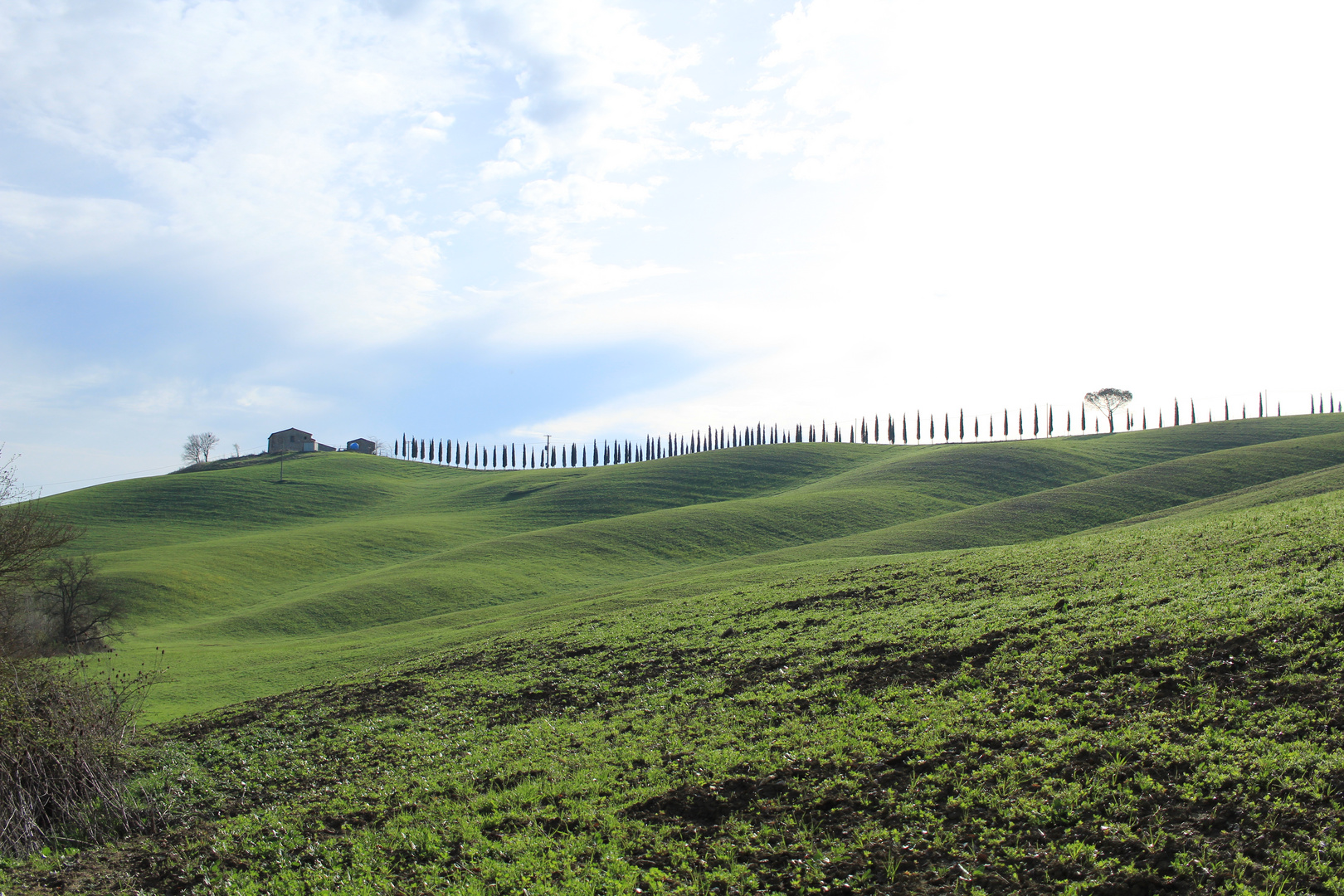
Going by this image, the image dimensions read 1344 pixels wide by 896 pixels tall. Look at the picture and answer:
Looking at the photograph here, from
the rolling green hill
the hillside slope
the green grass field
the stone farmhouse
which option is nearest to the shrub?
the green grass field

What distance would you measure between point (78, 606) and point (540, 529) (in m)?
34.9

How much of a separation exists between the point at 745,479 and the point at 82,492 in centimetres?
8656

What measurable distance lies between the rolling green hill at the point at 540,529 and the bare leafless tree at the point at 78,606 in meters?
1.78

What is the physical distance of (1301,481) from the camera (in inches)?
1812

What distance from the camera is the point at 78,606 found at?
43781 mm

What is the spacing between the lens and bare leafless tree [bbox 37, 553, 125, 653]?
4184cm

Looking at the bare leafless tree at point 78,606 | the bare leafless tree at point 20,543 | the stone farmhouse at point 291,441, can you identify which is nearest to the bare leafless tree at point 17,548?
the bare leafless tree at point 20,543

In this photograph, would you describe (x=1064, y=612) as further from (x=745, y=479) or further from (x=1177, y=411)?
(x=1177, y=411)

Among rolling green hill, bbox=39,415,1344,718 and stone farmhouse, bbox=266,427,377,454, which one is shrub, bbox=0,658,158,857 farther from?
stone farmhouse, bbox=266,427,377,454

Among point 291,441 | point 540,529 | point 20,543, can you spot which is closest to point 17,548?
point 20,543

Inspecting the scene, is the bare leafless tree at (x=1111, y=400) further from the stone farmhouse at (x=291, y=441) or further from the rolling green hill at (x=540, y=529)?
the stone farmhouse at (x=291, y=441)

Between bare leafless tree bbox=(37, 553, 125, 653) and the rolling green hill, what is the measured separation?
5.86ft

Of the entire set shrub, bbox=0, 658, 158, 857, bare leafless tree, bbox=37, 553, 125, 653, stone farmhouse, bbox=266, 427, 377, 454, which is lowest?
bare leafless tree, bbox=37, 553, 125, 653

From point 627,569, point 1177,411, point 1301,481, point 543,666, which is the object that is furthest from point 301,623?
point 1177,411
